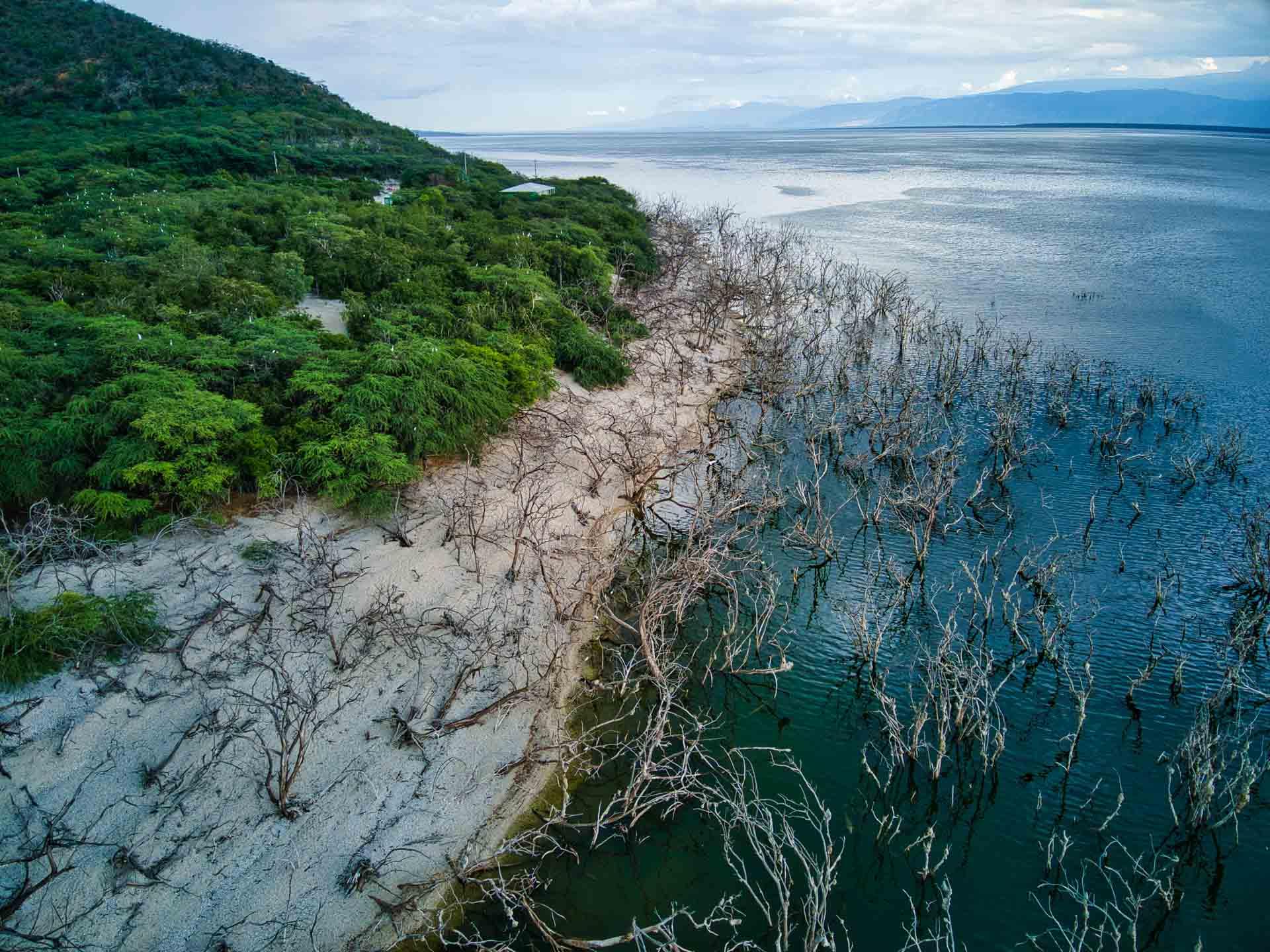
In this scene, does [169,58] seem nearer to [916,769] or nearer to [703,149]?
[916,769]

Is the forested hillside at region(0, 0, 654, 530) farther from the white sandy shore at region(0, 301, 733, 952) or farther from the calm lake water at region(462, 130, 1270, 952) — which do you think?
the calm lake water at region(462, 130, 1270, 952)

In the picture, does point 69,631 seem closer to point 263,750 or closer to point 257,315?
point 263,750

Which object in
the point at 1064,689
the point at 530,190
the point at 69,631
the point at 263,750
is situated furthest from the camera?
the point at 530,190

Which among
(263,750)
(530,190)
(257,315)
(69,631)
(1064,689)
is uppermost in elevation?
(530,190)

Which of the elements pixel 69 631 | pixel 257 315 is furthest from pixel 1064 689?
pixel 257 315

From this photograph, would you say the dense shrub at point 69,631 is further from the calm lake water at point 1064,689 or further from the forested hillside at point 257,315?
the calm lake water at point 1064,689

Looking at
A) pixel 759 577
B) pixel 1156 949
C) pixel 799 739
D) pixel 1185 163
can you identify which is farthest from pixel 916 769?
pixel 1185 163

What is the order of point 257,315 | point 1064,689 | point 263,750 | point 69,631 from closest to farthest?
1. point 263,750
2. point 69,631
3. point 1064,689
4. point 257,315
